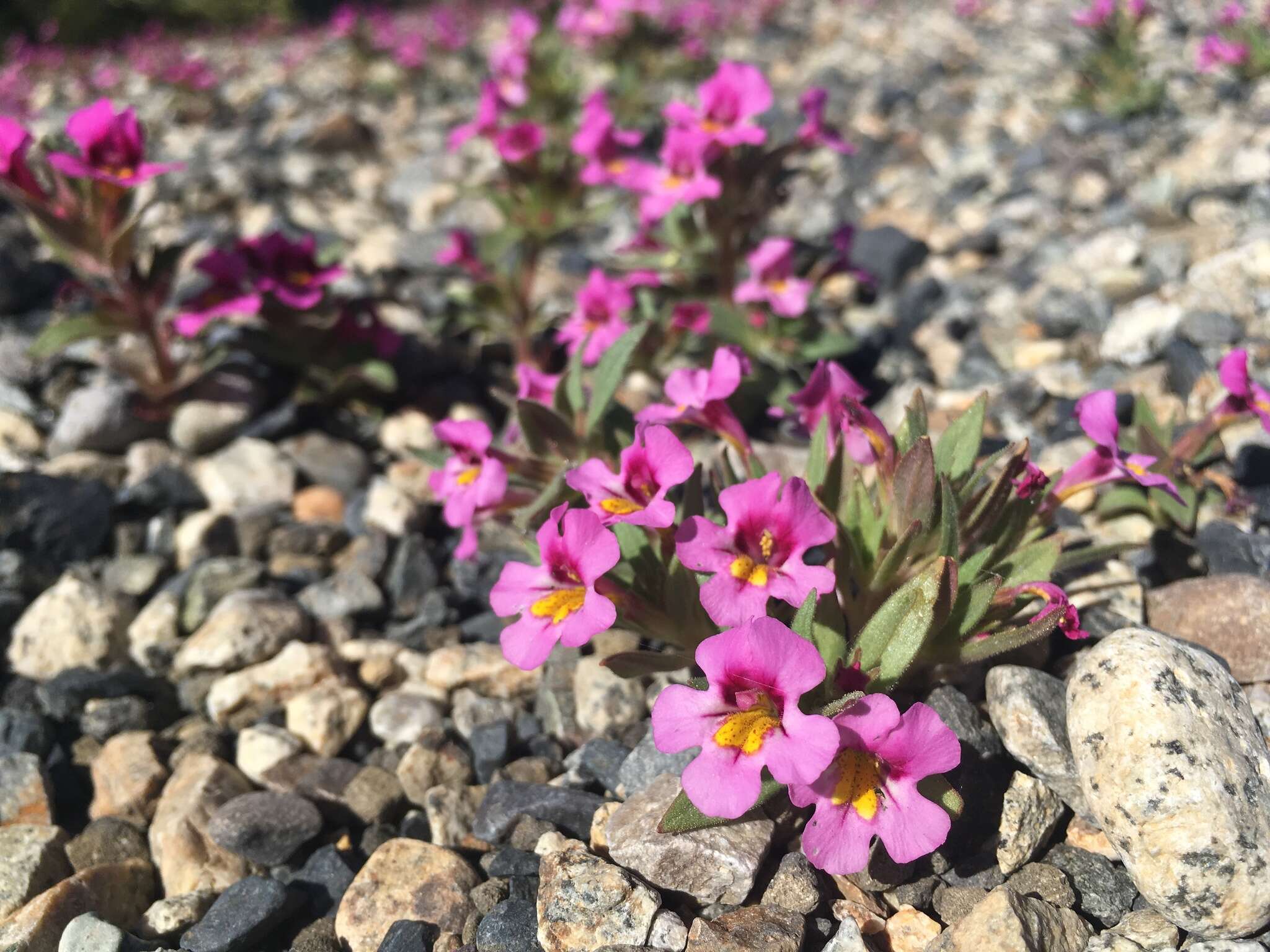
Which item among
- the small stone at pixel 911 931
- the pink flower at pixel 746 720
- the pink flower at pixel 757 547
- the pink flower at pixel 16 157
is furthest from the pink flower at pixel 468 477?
the pink flower at pixel 16 157

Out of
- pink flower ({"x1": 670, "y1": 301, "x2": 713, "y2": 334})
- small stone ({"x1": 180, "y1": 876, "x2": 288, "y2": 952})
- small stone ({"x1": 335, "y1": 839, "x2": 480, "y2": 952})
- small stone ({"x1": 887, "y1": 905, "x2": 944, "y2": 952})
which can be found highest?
pink flower ({"x1": 670, "y1": 301, "x2": 713, "y2": 334})

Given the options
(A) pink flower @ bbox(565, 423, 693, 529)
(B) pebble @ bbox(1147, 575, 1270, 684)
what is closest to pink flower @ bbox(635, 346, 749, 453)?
(A) pink flower @ bbox(565, 423, 693, 529)

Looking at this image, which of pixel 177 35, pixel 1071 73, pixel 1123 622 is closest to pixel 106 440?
pixel 1123 622

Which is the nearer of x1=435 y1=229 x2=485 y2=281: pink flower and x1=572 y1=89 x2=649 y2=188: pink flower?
x1=572 y1=89 x2=649 y2=188: pink flower

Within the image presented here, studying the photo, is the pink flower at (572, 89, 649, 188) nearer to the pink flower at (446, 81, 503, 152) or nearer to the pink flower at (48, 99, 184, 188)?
the pink flower at (446, 81, 503, 152)

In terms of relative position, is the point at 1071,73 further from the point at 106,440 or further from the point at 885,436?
the point at 106,440

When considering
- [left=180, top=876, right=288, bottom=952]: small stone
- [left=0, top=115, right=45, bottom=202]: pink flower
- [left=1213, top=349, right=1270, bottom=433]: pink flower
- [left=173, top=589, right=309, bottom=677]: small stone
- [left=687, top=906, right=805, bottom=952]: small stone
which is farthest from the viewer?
[left=0, top=115, right=45, bottom=202]: pink flower

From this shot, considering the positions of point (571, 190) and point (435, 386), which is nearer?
point (435, 386)

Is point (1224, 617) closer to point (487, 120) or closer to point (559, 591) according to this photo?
point (559, 591)
